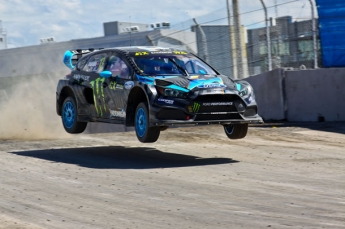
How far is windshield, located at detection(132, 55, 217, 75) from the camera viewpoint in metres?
12.0

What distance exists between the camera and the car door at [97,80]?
12758 millimetres

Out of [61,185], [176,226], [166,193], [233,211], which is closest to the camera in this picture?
[176,226]

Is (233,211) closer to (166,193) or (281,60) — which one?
(166,193)

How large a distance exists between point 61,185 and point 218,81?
3.26m

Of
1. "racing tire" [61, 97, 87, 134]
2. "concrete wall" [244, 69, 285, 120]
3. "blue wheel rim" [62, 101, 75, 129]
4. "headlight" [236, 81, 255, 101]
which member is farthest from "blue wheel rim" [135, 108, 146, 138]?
"concrete wall" [244, 69, 285, 120]

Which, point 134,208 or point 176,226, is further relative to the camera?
point 134,208

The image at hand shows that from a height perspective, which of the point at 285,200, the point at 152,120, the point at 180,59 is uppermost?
the point at 180,59

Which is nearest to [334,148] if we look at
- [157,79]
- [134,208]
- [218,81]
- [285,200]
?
[218,81]

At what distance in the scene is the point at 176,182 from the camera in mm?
9633

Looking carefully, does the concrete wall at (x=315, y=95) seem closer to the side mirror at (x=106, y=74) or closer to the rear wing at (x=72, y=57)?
the rear wing at (x=72, y=57)

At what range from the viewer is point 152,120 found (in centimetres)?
1122

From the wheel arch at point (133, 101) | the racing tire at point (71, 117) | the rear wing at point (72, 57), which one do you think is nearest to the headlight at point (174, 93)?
the wheel arch at point (133, 101)

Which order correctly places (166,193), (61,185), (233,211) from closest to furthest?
(233,211) → (166,193) → (61,185)

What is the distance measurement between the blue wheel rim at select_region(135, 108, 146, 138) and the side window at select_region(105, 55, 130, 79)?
0.69 m
